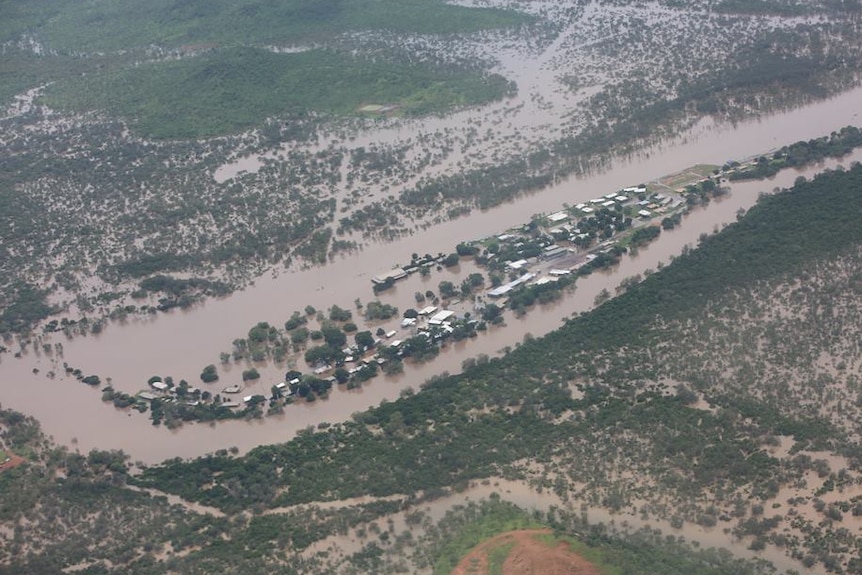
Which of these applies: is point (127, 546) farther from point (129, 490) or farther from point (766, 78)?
point (766, 78)

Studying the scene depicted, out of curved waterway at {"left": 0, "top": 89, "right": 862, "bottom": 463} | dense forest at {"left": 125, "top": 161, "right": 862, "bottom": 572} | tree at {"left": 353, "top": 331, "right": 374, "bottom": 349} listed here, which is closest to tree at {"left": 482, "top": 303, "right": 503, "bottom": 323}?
curved waterway at {"left": 0, "top": 89, "right": 862, "bottom": 463}

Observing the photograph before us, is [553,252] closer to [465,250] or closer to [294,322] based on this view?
[465,250]

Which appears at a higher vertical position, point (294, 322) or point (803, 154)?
point (803, 154)

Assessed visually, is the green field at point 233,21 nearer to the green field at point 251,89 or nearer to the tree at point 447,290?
the green field at point 251,89

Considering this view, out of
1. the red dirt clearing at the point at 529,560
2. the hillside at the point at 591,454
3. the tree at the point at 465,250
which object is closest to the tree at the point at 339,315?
the tree at the point at 465,250

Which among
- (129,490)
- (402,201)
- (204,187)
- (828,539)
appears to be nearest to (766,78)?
(402,201)

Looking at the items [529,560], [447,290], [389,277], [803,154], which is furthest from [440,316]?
[803,154]
